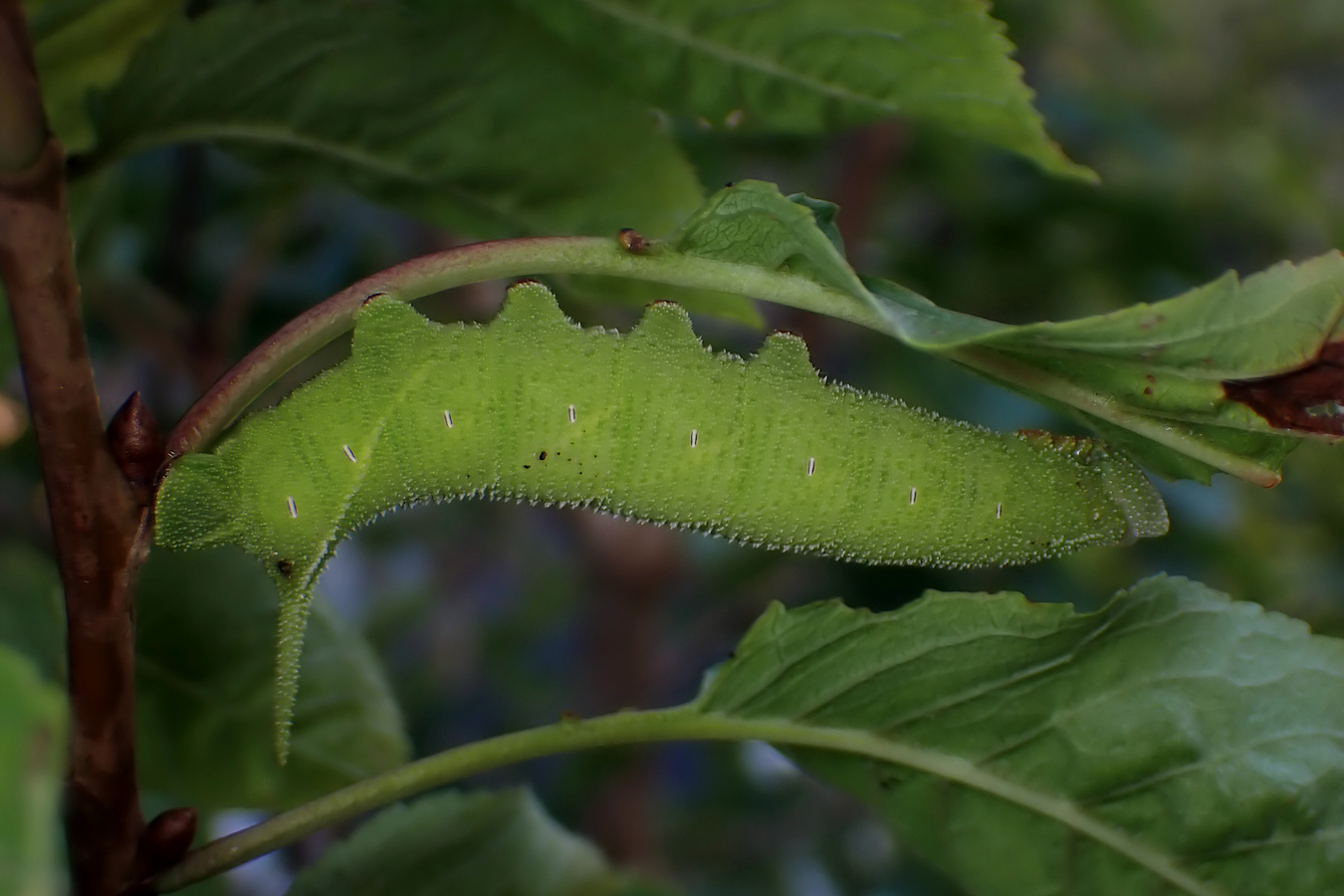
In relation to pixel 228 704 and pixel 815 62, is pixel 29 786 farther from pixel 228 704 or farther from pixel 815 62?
pixel 228 704

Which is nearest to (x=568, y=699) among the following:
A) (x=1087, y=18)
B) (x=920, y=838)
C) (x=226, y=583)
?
(x=226, y=583)

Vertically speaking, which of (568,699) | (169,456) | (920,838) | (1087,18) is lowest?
(568,699)

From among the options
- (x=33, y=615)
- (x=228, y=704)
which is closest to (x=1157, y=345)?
(x=228, y=704)

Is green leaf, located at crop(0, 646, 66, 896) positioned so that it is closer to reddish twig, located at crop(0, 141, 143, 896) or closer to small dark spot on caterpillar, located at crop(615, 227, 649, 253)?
reddish twig, located at crop(0, 141, 143, 896)

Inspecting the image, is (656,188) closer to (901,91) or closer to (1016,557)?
(901,91)

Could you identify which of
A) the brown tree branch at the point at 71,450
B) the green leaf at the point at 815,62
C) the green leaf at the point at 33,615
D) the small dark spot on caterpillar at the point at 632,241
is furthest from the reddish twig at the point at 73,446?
the green leaf at the point at 33,615

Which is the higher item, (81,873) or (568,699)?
(81,873)
